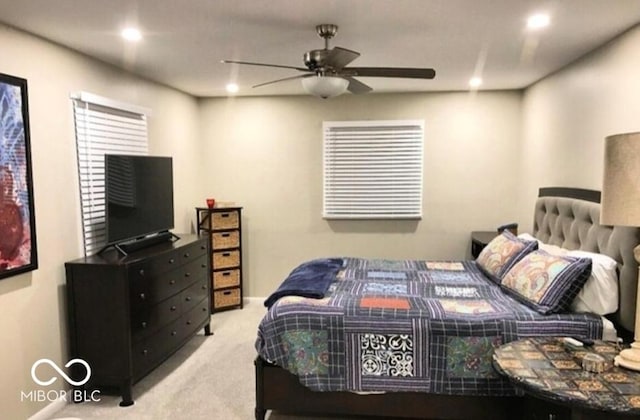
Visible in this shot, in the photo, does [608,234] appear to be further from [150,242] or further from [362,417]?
[150,242]

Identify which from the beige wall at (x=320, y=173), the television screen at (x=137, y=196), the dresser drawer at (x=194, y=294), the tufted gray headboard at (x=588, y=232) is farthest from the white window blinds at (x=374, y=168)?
the television screen at (x=137, y=196)

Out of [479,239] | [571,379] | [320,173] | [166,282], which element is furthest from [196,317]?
[571,379]

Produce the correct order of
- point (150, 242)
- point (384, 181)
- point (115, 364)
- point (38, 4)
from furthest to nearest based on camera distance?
1. point (384, 181)
2. point (150, 242)
3. point (115, 364)
4. point (38, 4)

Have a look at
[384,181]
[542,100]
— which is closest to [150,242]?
[384,181]

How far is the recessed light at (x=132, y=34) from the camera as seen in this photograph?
2.86 meters

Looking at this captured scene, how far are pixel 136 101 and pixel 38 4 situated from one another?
1797 millimetres

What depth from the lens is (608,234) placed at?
→ 2.86 m

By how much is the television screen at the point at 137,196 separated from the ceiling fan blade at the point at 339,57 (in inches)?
72.1

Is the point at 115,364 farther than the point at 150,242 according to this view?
No

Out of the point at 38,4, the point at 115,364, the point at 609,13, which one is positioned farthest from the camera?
the point at 115,364

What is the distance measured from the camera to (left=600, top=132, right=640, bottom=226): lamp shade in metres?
1.80

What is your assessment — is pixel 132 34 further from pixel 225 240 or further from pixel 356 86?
pixel 225 240

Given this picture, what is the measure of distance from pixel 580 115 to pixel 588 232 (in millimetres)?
1001

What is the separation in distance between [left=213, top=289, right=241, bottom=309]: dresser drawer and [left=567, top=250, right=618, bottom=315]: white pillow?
3570 millimetres
